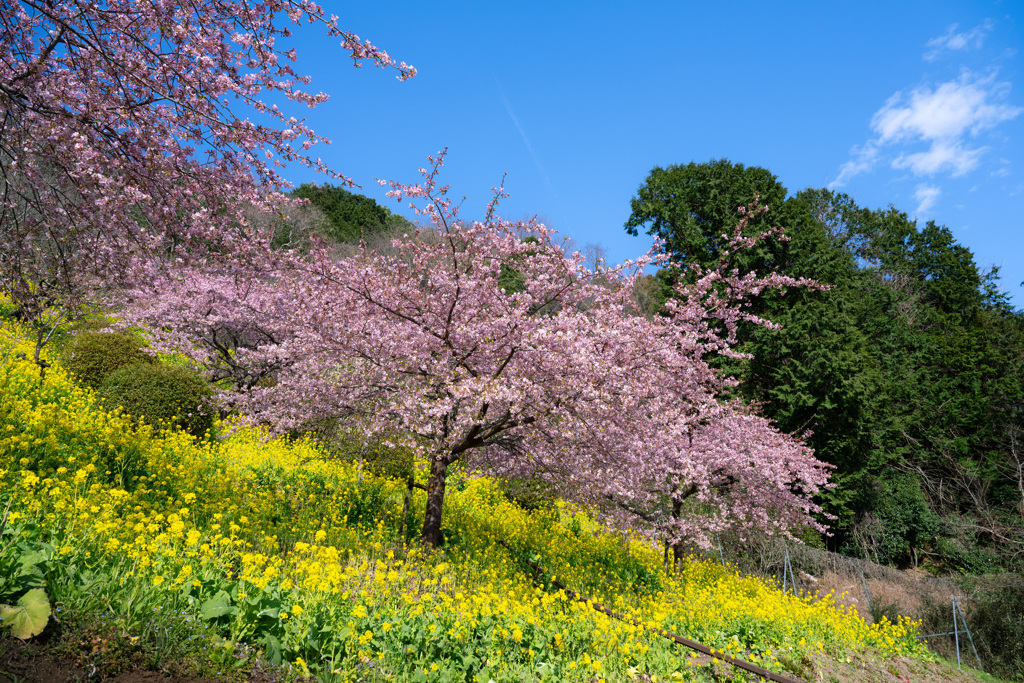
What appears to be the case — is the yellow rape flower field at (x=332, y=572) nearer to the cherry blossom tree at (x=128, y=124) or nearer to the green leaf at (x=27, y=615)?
the green leaf at (x=27, y=615)

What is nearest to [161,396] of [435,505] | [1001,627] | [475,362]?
[435,505]

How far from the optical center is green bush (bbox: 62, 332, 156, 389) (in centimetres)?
1360

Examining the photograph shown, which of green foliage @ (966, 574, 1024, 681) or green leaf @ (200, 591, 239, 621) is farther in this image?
green foliage @ (966, 574, 1024, 681)

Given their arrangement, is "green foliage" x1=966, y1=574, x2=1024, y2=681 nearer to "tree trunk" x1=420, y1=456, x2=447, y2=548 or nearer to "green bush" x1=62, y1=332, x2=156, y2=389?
"tree trunk" x1=420, y1=456, x2=447, y2=548

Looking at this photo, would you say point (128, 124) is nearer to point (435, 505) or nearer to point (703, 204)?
point (435, 505)

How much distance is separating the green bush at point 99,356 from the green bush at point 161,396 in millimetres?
1545

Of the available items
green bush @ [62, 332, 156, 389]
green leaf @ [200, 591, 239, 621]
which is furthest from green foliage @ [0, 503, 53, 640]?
green bush @ [62, 332, 156, 389]

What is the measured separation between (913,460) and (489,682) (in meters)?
28.9

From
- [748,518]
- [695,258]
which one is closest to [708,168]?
[695,258]

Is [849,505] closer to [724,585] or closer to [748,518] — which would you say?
[748,518]

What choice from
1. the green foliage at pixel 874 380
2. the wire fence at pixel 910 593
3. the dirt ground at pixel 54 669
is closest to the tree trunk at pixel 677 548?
the wire fence at pixel 910 593

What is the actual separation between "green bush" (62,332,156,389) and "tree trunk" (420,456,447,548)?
8.88 meters

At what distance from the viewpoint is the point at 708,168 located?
2711 centimetres

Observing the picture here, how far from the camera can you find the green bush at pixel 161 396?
11.2 meters
